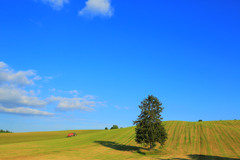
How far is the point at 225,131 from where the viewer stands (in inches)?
2525

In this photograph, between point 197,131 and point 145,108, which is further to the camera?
point 197,131

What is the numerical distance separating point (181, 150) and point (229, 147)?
12.0m

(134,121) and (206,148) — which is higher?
(134,121)

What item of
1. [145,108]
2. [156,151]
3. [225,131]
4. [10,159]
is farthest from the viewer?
[225,131]

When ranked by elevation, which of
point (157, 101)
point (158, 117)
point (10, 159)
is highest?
point (157, 101)

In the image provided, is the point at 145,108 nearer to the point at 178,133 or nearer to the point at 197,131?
the point at 178,133

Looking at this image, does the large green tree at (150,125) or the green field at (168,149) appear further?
the large green tree at (150,125)

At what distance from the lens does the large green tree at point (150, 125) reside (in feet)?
151

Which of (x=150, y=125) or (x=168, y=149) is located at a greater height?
(x=150, y=125)

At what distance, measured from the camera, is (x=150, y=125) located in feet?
154

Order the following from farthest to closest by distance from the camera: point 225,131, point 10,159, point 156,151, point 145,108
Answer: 1. point 225,131
2. point 145,108
3. point 156,151
4. point 10,159

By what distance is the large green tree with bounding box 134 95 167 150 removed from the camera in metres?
46.0

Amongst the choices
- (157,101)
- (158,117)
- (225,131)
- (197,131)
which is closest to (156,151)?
(158,117)

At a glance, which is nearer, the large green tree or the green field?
the green field
